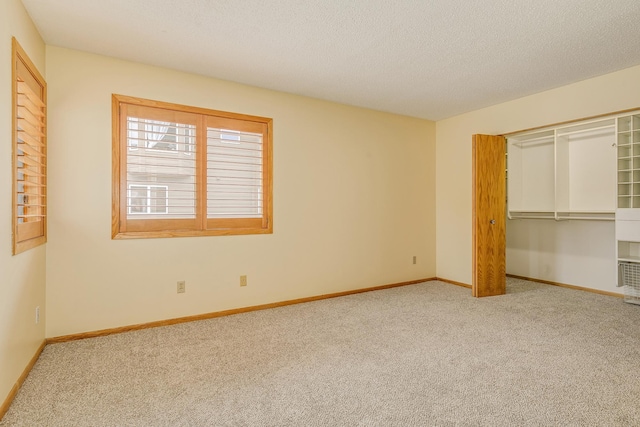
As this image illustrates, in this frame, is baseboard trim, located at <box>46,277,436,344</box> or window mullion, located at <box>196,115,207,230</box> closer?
baseboard trim, located at <box>46,277,436,344</box>

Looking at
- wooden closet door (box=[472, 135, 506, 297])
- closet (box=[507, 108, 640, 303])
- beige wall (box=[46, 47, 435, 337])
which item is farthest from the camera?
wooden closet door (box=[472, 135, 506, 297])

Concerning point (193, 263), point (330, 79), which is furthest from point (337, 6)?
point (193, 263)

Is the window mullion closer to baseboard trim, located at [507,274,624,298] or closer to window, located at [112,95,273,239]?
window, located at [112,95,273,239]

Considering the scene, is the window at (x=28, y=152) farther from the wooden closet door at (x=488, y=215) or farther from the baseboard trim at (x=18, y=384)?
the wooden closet door at (x=488, y=215)

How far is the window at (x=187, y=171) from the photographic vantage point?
10.0 feet

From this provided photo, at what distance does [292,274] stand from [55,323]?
2.19m

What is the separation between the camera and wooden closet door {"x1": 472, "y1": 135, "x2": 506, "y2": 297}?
163 inches

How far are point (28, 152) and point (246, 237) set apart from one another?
1918 mm

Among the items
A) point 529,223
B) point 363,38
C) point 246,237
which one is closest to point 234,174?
point 246,237

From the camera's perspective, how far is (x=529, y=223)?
5.17 metres

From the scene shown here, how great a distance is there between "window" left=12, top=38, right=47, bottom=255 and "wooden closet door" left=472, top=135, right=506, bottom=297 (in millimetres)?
4261

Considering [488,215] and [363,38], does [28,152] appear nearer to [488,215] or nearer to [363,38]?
[363,38]

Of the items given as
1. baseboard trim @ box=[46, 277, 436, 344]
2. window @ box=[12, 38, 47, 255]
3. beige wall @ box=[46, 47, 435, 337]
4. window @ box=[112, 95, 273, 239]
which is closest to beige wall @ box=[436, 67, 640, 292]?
beige wall @ box=[46, 47, 435, 337]


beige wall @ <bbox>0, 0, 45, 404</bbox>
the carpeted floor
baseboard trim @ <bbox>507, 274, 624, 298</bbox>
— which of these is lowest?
the carpeted floor
